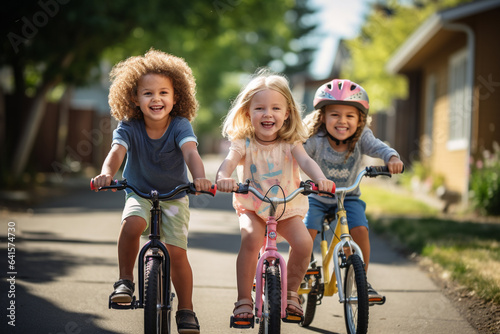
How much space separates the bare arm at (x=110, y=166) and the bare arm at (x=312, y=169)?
1087 millimetres

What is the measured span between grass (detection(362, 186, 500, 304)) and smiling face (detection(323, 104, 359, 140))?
1771 millimetres

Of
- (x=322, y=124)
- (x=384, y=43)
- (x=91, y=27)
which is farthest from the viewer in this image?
(x=384, y=43)

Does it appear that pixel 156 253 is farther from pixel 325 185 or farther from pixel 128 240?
pixel 325 185

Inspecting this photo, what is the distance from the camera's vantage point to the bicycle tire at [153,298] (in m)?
3.47

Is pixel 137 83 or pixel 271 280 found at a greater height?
pixel 137 83

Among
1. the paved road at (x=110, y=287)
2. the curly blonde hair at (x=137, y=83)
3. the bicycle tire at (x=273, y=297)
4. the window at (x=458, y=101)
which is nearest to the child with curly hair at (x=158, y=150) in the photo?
the curly blonde hair at (x=137, y=83)

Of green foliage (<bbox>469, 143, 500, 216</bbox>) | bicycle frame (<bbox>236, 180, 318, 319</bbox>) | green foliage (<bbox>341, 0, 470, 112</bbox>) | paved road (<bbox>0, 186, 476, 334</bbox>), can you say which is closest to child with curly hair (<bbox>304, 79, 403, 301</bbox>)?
paved road (<bbox>0, 186, 476, 334</bbox>)

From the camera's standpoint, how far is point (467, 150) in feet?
39.9

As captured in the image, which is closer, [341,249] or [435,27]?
[341,249]

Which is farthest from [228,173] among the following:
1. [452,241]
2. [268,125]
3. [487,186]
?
[487,186]

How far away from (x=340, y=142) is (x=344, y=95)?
36cm

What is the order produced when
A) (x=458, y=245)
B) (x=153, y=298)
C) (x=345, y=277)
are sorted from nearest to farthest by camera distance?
(x=153, y=298) → (x=345, y=277) → (x=458, y=245)

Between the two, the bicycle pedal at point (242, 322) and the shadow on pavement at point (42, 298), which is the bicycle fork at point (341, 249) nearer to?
the bicycle pedal at point (242, 322)

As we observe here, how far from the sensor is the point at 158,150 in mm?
4164
